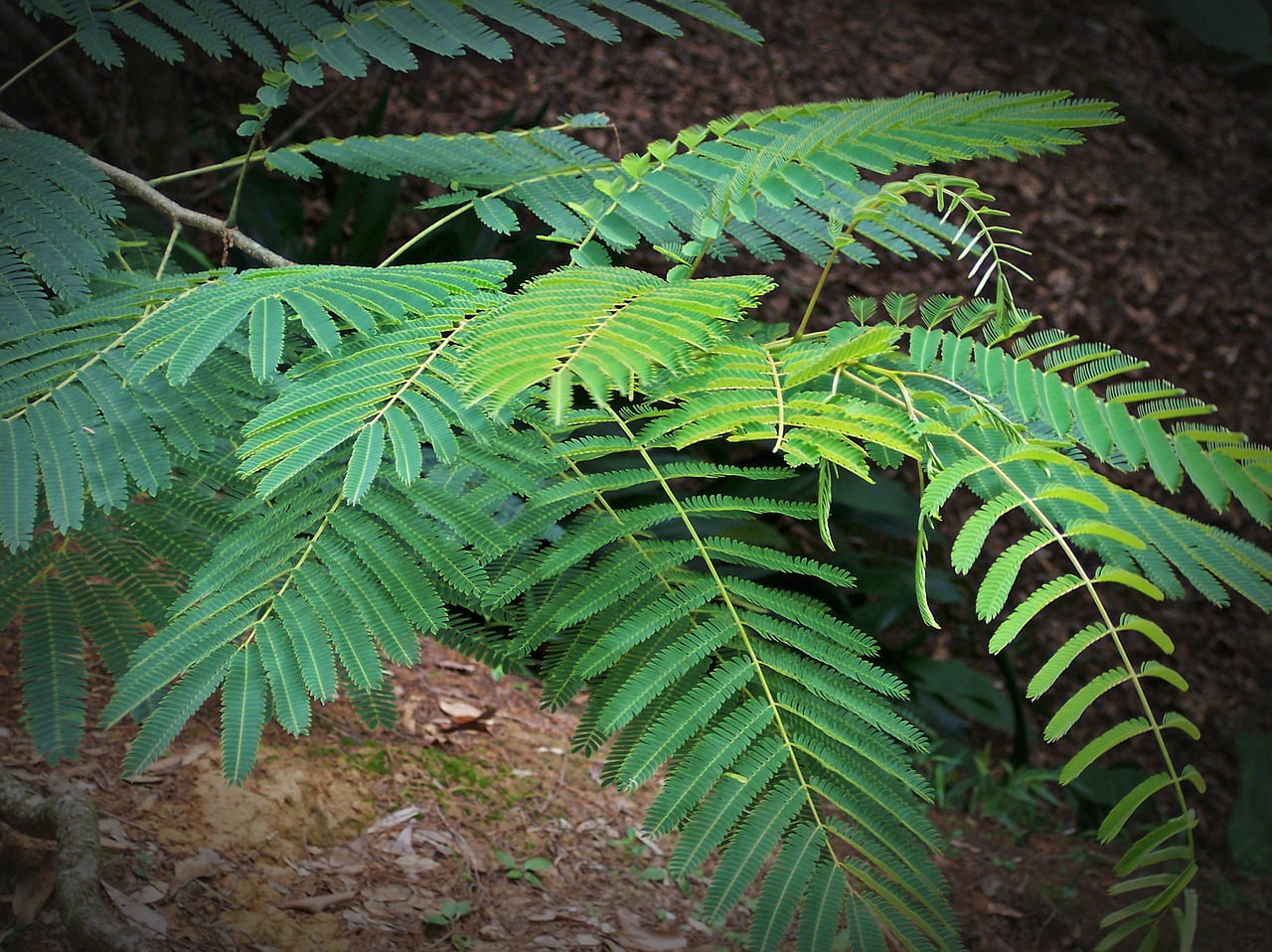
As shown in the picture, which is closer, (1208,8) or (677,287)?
(677,287)

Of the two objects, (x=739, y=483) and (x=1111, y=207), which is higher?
(x=1111, y=207)

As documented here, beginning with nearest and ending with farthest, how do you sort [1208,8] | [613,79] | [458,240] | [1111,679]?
[1111,679] < [458,240] < [613,79] < [1208,8]

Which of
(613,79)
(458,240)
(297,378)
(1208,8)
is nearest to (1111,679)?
(297,378)

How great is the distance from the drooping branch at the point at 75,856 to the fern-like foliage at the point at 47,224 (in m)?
0.84

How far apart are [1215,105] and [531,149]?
21.8 ft

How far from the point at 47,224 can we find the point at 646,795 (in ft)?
6.77

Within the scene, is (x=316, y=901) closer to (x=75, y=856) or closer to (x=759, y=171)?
(x=75, y=856)

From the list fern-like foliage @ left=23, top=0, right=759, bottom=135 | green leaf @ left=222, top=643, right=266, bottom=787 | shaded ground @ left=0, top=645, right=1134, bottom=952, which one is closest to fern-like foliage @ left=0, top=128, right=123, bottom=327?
fern-like foliage @ left=23, top=0, right=759, bottom=135

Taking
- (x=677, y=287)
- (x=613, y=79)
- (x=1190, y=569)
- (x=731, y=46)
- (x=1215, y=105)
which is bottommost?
(x=1190, y=569)

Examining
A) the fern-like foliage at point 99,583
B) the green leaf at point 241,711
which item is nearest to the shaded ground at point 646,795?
the fern-like foliage at point 99,583

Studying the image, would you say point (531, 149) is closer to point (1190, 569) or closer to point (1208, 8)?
point (1190, 569)

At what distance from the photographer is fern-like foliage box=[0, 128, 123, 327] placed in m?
1.23

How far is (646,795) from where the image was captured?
262 cm

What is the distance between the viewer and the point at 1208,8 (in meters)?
5.55
